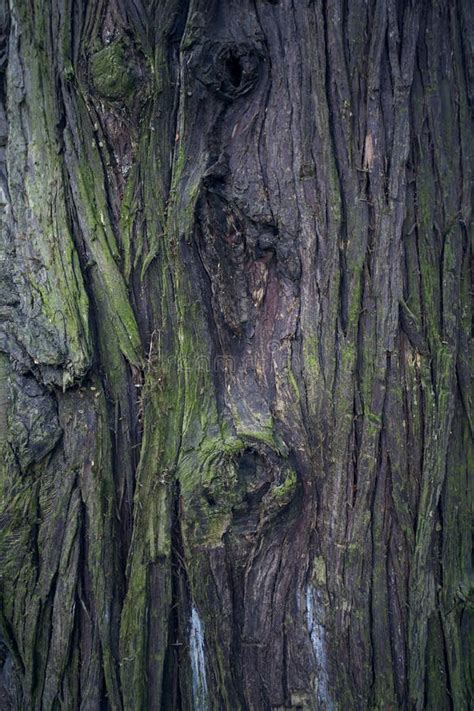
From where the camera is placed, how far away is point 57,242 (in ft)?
7.18

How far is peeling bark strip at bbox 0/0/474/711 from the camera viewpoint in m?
2.01

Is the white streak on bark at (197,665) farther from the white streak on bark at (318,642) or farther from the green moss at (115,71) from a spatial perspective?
the green moss at (115,71)

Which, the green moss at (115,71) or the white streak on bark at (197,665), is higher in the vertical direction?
the green moss at (115,71)

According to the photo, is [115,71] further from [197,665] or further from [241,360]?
[197,665]

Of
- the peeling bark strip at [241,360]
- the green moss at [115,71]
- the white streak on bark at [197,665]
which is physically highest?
the green moss at [115,71]

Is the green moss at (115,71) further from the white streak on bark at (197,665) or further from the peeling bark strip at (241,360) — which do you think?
the white streak on bark at (197,665)

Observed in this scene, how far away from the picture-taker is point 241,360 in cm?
215

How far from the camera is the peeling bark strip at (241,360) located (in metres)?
2.01

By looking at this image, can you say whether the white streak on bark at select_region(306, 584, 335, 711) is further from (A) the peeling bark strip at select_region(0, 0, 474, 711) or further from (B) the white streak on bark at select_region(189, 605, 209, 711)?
(B) the white streak on bark at select_region(189, 605, 209, 711)

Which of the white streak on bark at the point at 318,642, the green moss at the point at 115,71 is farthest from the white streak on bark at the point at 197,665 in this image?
the green moss at the point at 115,71

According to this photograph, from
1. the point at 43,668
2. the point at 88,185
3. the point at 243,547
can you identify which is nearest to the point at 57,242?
the point at 88,185

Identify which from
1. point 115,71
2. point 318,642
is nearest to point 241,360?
point 318,642

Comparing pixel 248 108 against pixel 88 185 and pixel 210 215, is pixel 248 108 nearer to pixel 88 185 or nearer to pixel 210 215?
pixel 210 215

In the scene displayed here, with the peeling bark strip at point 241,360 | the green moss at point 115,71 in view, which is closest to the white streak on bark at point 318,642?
the peeling bark strip at point 241,360
